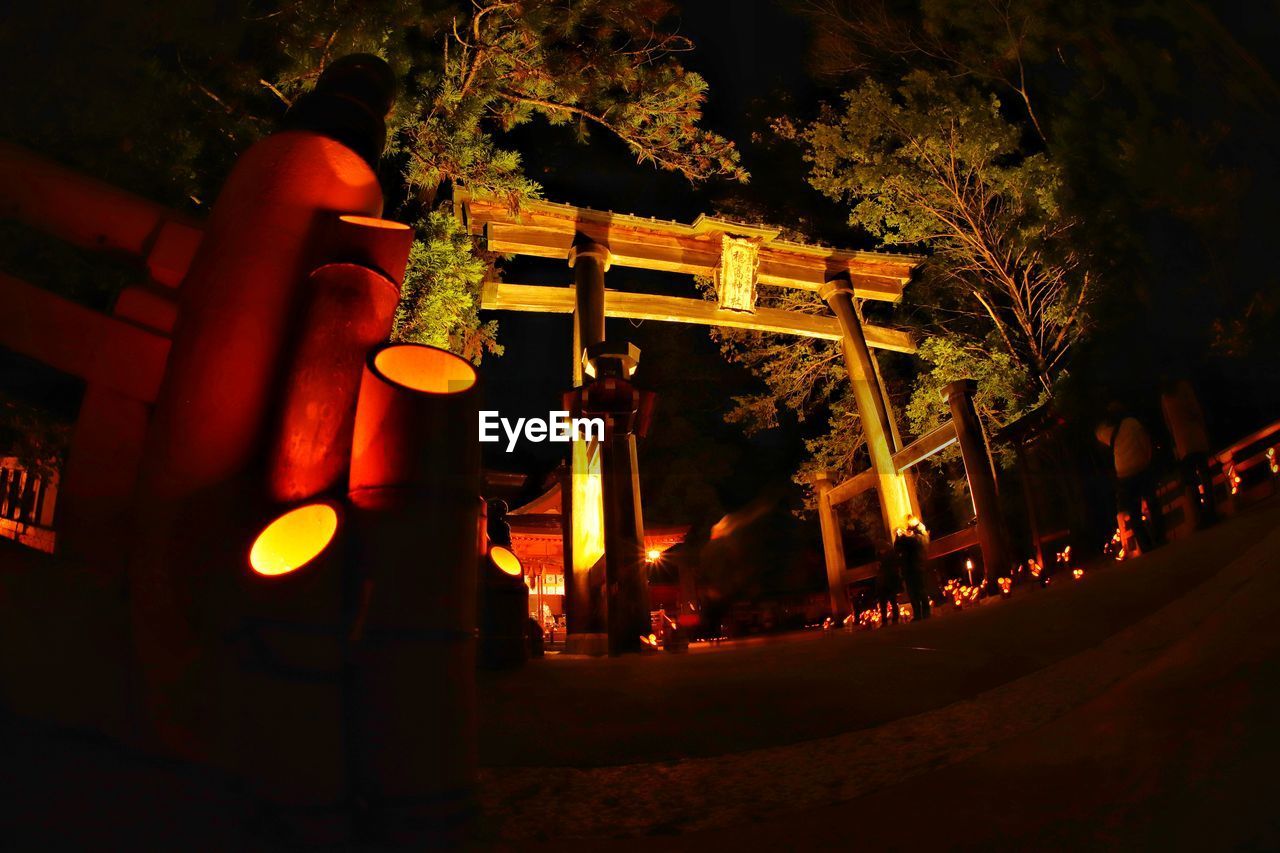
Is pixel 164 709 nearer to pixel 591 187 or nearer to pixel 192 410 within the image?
pixel 192 410

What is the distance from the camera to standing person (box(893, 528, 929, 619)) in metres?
7.81

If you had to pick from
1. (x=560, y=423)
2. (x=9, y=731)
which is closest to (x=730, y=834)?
(x=9, y=731)

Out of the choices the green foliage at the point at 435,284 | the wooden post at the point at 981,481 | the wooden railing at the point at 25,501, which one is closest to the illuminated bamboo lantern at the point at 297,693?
the wooden railing at the point at 25,501

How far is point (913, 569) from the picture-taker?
319 inches

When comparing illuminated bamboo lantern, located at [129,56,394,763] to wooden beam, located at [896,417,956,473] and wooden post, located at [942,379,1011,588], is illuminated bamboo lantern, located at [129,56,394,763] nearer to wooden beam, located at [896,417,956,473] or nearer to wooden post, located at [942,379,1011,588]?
wooden post, located at [942,379,1011,588]

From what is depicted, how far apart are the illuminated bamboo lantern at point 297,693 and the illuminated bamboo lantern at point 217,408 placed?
0.34 ft

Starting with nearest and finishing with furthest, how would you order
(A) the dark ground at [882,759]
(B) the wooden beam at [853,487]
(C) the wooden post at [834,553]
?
1. (A) the dark ground at [882,759]
2. (B) the wooden beam at [853,487]
3. (C) the wooden post at [834,553]

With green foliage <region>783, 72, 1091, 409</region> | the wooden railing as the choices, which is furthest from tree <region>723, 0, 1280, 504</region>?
the wooden railing

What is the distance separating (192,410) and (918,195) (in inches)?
397

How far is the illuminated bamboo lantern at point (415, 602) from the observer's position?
1524 millimetres

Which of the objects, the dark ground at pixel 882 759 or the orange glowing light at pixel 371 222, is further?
the orange glowing light at pixel 371 222

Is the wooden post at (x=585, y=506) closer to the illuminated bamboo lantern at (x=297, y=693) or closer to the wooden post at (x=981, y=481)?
the wooden post at (x=981, y=481)

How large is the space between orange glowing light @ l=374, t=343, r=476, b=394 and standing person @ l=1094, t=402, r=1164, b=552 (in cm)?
611

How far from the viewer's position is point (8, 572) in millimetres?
2098
